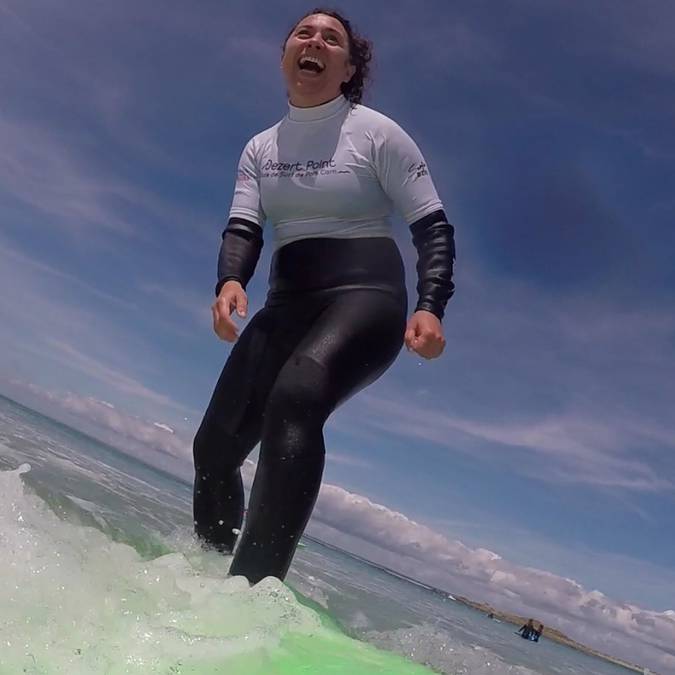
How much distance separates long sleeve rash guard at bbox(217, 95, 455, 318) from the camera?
2656 mm

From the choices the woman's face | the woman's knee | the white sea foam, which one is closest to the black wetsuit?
the woman's knee

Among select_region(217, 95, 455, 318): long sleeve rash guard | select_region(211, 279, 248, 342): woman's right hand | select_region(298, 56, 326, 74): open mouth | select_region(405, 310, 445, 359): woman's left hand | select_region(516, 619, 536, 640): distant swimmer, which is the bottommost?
select_region(516, 619, 536, 640): distant swimmer

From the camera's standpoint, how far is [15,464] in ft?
16.4

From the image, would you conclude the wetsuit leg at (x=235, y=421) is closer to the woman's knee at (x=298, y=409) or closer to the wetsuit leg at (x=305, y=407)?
the wetsuit leg at (x=305, y=407)

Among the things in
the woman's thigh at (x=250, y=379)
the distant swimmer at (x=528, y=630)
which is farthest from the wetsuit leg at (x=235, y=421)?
the distant swimmer at (x=528, y=630)

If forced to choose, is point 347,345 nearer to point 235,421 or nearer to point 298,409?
point 298,409

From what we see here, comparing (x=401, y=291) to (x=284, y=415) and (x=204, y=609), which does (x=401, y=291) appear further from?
(x=204, y=609)

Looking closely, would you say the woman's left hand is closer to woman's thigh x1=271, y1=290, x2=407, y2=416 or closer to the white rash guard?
woman's thigh x1=271, y1=290, x2=407, y2=416

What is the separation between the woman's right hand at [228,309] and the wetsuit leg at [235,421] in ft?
0.44

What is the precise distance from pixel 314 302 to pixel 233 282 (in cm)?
34

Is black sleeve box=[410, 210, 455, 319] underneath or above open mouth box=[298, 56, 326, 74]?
underneath

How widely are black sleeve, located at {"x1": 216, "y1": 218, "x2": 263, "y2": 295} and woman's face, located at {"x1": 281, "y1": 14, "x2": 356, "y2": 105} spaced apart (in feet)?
1.84

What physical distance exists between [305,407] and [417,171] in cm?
103

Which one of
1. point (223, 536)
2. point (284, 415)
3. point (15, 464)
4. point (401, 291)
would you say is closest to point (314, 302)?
point (401, 291)
